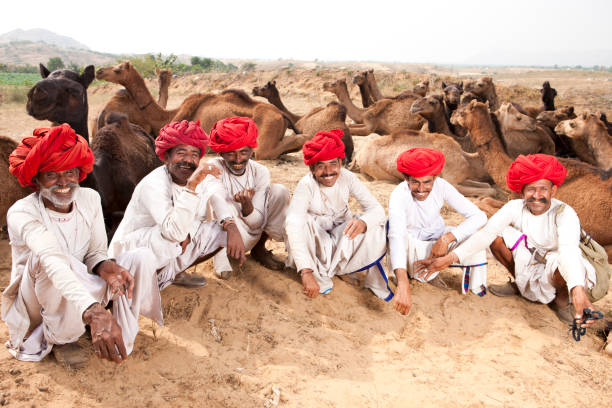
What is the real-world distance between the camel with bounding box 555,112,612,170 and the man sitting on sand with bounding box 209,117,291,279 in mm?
4523

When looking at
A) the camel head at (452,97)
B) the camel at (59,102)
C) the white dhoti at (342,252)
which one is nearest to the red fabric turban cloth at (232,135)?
the white dhoti at (342,252)

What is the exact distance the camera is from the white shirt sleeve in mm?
3664

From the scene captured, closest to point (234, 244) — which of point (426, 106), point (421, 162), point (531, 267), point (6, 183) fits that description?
point (421, 162)

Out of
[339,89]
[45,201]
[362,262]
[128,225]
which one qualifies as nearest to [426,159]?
[362,262]

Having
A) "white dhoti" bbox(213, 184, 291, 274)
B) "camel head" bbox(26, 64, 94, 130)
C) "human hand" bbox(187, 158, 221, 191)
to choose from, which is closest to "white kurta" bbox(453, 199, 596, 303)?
"white dhoti" bbox(213, 184, 291, 274)

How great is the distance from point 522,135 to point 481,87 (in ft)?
8.19

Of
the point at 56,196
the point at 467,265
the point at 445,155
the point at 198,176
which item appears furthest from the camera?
the point at 445,155

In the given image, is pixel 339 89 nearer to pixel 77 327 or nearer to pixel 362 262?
pixel 362 262

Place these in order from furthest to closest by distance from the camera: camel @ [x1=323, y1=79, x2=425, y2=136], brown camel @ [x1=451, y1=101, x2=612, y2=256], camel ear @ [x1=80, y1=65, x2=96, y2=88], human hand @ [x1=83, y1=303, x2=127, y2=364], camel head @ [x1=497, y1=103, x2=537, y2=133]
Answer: camel @ [x1=323, y1=79, x2=425, y2=136] < camel head @ [x1=497, y1=103, x2=537, y2=133] < camel ear @ [x1=80, y1=65, x2=96, y2=88] < brown camel @ [x1=451, y1=101, x2=612, y2=256] < human hand @ [x1=83, y1=303, x2=127, y2=364]

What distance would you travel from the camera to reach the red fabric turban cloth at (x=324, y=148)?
3523mm

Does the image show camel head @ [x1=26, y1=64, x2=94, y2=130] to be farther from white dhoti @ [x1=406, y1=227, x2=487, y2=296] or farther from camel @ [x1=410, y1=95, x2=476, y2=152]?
camel @ [x1=410, y1=95, x2=476, y2=152]

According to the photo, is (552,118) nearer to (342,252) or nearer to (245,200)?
(342,252)

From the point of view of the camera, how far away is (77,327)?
2521mm

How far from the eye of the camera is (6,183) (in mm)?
4047
